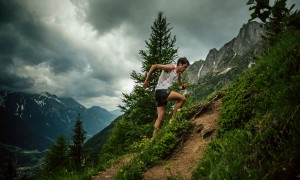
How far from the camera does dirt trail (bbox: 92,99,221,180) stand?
5.55m

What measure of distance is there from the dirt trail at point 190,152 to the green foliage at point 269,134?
82 centimetres

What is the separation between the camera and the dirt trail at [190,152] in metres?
5.55

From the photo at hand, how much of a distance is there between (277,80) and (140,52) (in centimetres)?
1703

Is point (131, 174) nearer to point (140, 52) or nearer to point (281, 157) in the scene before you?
point (281, 157)

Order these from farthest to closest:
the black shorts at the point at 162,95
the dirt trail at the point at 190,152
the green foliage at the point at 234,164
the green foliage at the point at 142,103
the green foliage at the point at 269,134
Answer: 1. the green foliage at the point at 142,103
2. the black shorts at the point at 162,95
3. the dirt trail at the point at 190,152
4. the green foliage at the point at 234,164
5. the green foliage at the point at 269,134

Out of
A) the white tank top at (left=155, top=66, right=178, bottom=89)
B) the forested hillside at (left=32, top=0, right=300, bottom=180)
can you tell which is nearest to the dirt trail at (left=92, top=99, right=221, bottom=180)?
the forested hillside at (left=32, top=0, right=300, bottom=180)

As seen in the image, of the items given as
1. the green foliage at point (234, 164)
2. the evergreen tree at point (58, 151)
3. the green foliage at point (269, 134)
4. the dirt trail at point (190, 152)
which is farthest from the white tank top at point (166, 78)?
the evergreen tree at point (58, 151)

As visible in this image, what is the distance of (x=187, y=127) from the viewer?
7.70m

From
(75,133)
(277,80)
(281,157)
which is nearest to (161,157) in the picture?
(277,80)

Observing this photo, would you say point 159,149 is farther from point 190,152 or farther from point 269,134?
point 269,134

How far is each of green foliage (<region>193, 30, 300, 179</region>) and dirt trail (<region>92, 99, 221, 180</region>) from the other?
819mm

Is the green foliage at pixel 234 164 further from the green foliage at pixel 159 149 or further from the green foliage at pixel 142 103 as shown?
the green foliage at pixel 142 103

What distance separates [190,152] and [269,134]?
10.5ft

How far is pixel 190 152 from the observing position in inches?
255
